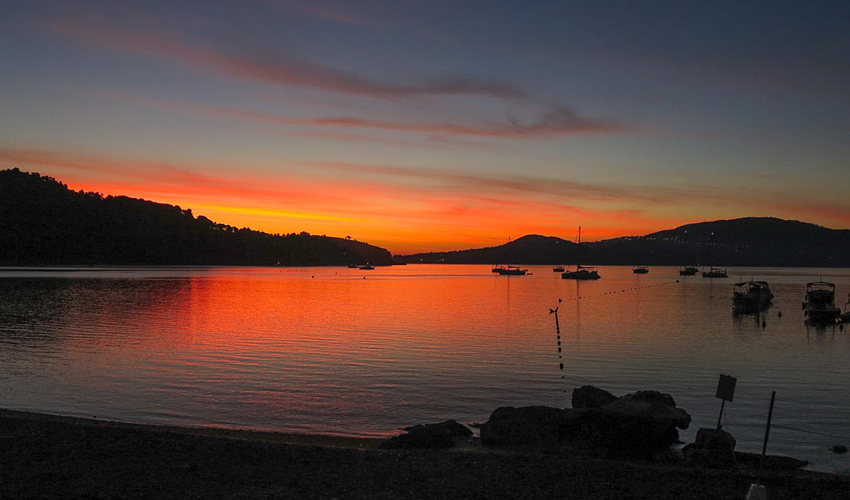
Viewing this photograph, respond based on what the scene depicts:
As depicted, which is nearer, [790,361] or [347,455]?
[347,455]

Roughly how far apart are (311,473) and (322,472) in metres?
0.25

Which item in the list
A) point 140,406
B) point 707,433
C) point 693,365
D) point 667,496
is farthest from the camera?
point 693,365

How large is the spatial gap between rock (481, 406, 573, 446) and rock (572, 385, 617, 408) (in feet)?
6.55

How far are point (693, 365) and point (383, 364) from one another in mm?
18706

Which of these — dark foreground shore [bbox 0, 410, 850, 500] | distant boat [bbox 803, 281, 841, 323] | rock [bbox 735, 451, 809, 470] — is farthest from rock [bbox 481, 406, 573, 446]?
distant boat [bbox 803, 281, 841, 323]

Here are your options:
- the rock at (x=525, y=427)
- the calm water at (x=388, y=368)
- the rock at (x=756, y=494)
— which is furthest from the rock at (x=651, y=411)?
the rock at (x=756, y=494)

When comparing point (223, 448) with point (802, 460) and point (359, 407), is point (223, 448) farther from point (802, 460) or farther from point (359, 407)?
point (802, 460)

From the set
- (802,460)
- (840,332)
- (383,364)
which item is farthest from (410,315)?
(802,460)

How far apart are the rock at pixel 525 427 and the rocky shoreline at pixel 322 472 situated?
901 mm

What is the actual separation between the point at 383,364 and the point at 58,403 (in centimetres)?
1629

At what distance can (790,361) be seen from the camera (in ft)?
137

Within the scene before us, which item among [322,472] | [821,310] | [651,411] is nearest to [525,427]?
[651,411]

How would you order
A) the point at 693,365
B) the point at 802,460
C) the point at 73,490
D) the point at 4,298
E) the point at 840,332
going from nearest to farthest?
the point at 73,490 → the point at 802,460 → the point at 693,365 → the point at 840,332 → the point at 4,298

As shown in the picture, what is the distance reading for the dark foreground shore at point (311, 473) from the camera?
12.5 meters
